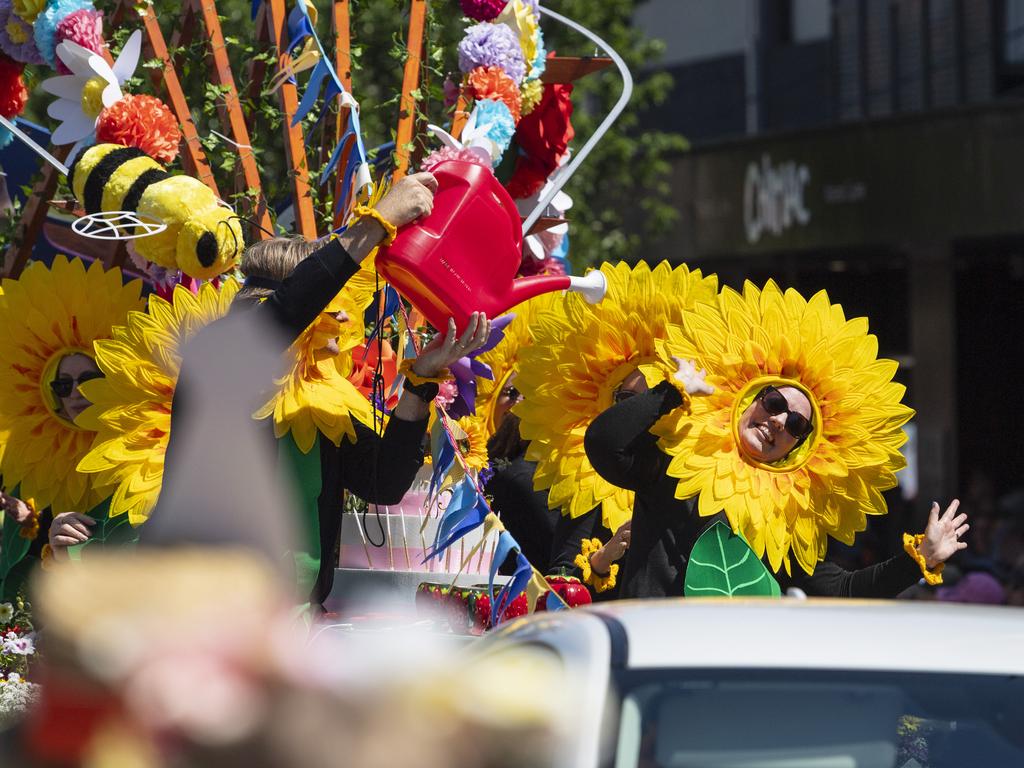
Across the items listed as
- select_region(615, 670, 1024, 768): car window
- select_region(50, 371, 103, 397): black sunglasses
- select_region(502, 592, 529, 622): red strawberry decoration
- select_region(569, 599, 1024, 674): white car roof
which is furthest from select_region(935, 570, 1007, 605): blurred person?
select_region(615, 670, 1024, 768): car window

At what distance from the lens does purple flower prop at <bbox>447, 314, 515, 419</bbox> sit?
4086 millimetres

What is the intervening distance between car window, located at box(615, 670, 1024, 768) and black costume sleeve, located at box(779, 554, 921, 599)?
1831 mm

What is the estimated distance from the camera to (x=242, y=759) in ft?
3.80

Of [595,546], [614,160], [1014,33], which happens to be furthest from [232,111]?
[1014,33]

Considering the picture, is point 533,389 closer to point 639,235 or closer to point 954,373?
point 954,373

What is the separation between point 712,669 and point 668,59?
17153 mm

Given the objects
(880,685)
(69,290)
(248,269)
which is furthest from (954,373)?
(880,685)

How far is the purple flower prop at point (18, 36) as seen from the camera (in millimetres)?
5523

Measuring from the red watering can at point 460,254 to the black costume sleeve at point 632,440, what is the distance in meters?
0.39

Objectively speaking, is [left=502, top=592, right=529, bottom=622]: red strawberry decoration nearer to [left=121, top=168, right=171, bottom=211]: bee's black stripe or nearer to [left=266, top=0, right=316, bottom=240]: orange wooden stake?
[left=266, top=0, right=316, bottom=240]: orange wooden stake

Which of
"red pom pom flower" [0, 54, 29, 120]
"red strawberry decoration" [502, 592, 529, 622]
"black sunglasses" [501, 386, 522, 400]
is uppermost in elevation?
"red pom pom flower" [0, 54, 29, 120]

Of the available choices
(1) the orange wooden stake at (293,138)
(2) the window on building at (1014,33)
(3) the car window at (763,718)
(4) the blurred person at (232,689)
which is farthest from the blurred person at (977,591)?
(4) the blurred person at (232,689)

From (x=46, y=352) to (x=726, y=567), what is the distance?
225cm

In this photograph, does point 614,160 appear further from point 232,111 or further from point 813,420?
point 813,420
